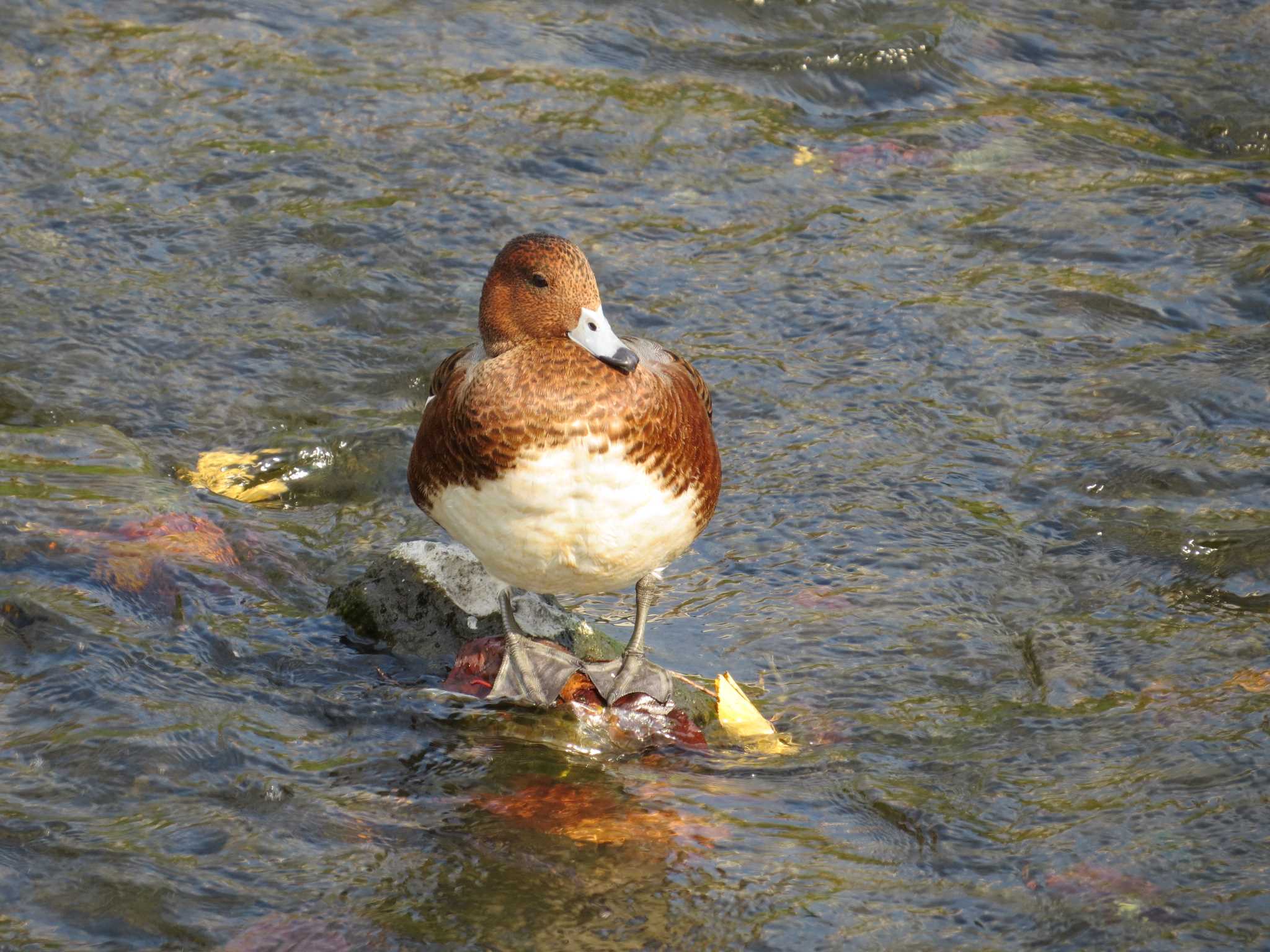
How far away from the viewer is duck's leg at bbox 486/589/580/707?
15.5 ft

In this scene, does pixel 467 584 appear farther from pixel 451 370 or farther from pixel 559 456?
pixel 559 456

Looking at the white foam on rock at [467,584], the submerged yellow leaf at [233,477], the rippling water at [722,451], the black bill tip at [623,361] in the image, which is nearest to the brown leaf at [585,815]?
the rippling water at [722,451]

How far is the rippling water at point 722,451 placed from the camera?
13.1ft

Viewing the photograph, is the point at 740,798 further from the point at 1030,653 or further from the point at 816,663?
the point at 1030,653

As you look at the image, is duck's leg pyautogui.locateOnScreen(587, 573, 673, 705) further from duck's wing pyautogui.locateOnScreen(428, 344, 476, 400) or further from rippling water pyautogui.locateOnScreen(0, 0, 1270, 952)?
duck's wing pyautogui.locateOnScreen(428, 344, 476, 400)

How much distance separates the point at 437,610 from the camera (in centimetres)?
520

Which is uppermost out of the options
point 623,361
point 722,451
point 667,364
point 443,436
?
point 623,361

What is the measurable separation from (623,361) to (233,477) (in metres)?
2.23

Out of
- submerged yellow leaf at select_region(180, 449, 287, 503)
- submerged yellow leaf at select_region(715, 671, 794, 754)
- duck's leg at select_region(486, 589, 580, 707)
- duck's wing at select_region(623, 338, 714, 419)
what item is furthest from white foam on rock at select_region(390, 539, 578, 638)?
submerged yellow leaf at select_region(180, 449, 287, 503)

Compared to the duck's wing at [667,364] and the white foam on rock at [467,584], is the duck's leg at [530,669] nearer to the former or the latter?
the white foam on rock at [467,584]

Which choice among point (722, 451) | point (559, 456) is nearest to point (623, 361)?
point (559, 456)

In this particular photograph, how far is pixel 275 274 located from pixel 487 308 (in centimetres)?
291

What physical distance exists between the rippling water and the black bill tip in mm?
1080

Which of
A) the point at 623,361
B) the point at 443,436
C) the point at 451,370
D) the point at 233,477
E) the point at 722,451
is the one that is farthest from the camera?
the point at 722,451
